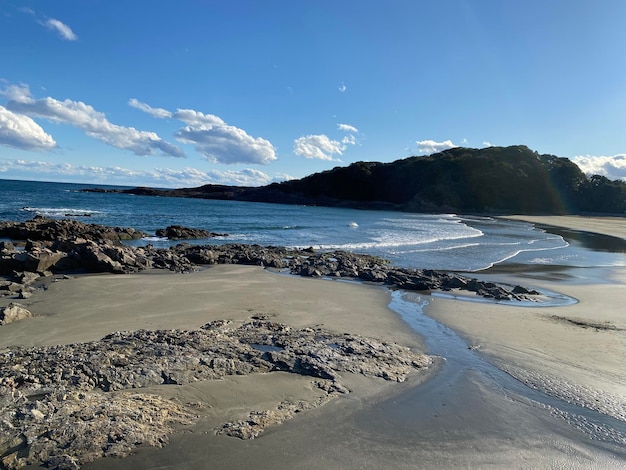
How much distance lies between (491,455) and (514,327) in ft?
18.2

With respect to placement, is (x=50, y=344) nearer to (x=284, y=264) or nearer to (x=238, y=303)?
(x=238, y=303)

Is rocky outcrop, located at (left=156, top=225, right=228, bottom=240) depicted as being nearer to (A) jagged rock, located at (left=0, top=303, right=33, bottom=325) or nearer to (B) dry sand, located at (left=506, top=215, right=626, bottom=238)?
(A) jagged rock, located at (left=0, top=303, right=33, bottom=325)

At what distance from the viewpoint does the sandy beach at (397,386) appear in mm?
4250

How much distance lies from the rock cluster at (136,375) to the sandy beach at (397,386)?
0.60 feet

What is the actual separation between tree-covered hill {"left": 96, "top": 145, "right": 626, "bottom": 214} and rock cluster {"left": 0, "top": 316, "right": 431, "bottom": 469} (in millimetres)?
92039

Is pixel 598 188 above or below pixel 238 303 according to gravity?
above

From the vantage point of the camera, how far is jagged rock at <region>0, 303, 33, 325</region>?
7.31 m

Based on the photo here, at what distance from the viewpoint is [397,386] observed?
5.86 metres

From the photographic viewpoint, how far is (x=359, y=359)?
6.45m

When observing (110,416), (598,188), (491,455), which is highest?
(598,188)

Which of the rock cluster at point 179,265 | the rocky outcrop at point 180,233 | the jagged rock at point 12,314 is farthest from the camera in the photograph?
the rocky outcrop at point 180,233

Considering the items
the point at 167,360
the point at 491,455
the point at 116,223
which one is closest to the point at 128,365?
the point at 167,360

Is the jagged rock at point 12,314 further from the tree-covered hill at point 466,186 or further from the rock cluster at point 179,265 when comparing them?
the tree-covered hill at point 466,186

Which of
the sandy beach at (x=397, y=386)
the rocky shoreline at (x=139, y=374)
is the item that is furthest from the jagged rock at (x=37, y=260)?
→ the rocky shoreline at (x=139, y=374)
